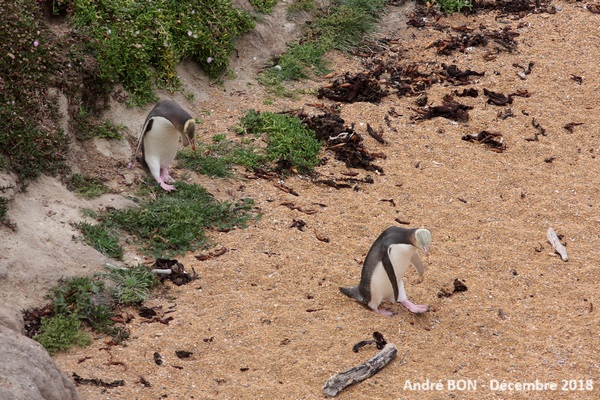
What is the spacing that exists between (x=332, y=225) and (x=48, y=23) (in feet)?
12.6

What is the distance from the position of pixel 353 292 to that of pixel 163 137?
259cm

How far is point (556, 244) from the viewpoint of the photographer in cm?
730

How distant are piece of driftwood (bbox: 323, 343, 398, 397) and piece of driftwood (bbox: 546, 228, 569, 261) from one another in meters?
2.43

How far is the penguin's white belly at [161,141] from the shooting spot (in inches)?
296

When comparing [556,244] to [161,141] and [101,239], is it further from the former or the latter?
[101,239]

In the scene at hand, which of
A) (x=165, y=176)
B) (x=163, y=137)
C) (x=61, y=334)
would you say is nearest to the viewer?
(x=61, y=334)

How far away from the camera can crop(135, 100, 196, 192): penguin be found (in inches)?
294

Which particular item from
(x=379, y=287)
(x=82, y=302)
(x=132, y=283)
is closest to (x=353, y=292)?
(x=379, y=287)

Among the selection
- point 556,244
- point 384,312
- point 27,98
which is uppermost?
point 27,98

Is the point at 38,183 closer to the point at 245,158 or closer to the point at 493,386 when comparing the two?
the point at 245,158

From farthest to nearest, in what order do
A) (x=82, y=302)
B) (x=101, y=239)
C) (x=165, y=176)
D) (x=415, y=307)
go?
(x=165, y=176), (x=101, y=239), (x=415, y=307), (x=82, y=302)

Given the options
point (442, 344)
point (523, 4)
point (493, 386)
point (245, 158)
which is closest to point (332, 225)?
point (245, 158)

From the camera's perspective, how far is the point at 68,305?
5754mm

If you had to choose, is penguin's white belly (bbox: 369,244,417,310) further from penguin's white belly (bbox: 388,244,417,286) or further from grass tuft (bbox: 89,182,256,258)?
grass tuft (bbox: 89,182,256,258)
